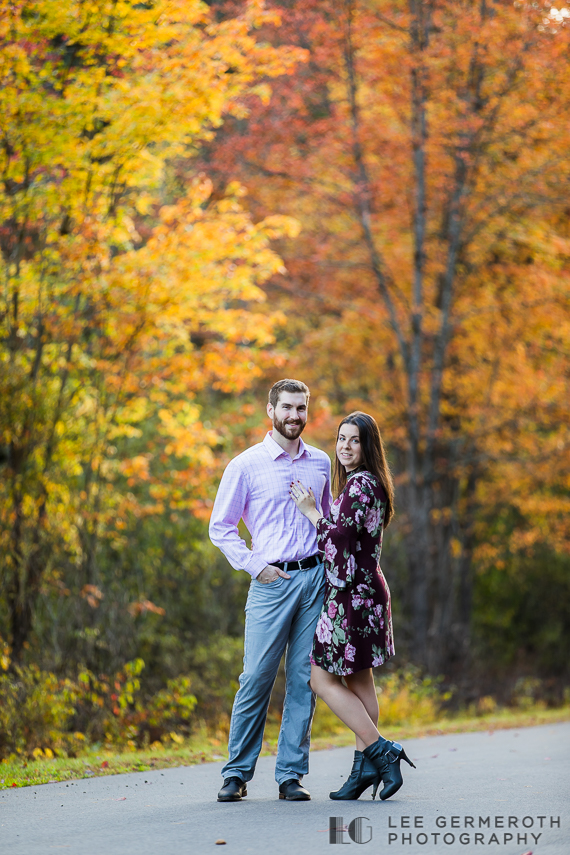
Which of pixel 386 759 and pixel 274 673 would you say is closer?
pixel 386 759

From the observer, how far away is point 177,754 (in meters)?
7.29

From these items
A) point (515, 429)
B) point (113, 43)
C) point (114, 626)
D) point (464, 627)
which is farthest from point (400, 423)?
point (113, 43)

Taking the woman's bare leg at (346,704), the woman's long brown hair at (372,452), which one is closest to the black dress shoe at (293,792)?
the woman's bare leg at (346,704)

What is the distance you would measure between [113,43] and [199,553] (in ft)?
27.8

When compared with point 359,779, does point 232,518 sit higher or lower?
higher

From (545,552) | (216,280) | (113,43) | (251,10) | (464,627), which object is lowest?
(464,627)

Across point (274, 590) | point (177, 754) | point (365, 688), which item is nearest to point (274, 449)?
point (274, 590)

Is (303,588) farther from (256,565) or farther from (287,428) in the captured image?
(287,428)

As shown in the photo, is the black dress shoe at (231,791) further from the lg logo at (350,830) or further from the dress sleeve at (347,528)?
the dress sleeve at (347,528)

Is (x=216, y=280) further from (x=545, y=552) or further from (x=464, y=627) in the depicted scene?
(x=545, y=552)

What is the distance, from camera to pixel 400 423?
17422 millimetres

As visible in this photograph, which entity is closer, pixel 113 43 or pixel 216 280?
pixel 113 43

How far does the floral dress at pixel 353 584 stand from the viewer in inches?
196

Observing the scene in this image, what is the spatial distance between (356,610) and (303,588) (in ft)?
1.12
